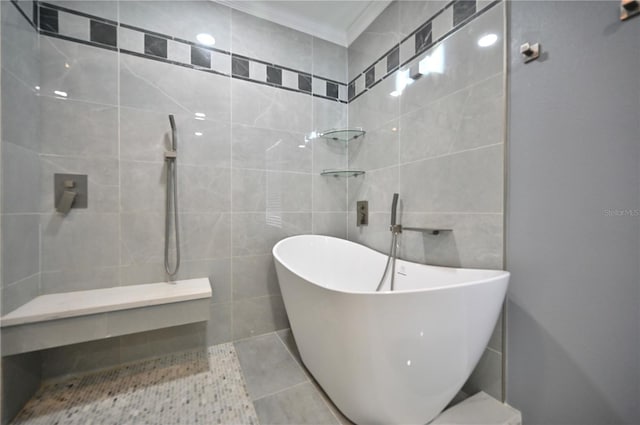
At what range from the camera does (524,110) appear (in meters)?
0.95

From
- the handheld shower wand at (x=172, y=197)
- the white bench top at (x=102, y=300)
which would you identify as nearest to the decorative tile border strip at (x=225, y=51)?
the handheld shower wand at (x=172, y=197)

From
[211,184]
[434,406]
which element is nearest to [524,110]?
[434,406]

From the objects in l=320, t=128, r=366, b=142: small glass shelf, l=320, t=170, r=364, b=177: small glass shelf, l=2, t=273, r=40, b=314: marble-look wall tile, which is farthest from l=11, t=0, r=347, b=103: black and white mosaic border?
l=2, t=273, r=40, b=314: marble-look wall tile

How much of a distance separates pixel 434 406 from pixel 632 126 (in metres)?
1.14

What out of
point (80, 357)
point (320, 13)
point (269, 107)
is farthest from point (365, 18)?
point (80, 357)

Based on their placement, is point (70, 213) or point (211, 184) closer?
point (70, 213)

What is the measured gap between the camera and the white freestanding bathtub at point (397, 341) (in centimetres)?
73

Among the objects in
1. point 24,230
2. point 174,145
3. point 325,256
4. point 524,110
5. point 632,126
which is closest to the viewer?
point 632,126

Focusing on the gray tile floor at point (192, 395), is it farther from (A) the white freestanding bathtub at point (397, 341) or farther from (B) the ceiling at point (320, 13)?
(B) the ceiling at point (320, 13)

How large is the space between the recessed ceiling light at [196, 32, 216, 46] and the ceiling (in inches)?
10.0

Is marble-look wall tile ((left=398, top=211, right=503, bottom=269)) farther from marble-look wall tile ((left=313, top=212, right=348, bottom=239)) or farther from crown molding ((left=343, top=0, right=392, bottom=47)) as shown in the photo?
crown molding ((left=343, top=0, right=392, bottom=47))

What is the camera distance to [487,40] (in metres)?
1.07

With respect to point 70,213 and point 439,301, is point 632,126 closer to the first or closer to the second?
point 439,301

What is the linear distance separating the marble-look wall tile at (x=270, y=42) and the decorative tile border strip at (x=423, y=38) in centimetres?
49
